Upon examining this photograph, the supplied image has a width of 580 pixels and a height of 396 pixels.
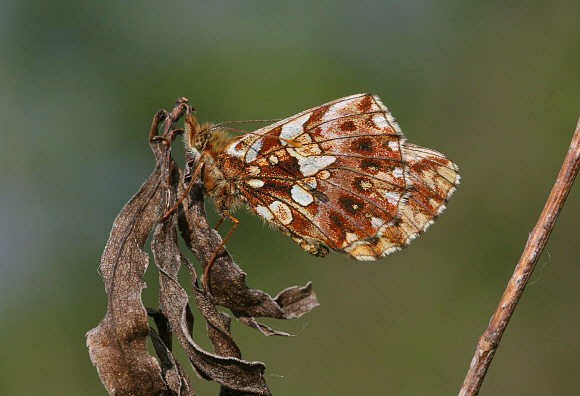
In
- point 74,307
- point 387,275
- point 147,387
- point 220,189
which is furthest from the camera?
point 387,275

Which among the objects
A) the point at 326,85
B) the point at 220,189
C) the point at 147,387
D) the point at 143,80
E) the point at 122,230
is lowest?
the point at 147,387

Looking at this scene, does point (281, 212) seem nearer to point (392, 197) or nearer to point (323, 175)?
point (323, 175)

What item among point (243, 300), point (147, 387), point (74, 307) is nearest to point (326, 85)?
point (74, 307)

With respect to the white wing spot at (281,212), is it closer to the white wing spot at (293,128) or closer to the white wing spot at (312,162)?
the white wing spot at (312,162)

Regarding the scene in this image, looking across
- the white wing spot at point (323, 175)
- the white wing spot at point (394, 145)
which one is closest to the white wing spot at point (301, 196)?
the white wing spot at point (323, 175)

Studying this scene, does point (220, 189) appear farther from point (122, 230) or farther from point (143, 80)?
point (143, 80)

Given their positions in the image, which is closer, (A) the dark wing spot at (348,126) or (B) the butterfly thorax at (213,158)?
(B) the butterfly thorax at (213,158)
